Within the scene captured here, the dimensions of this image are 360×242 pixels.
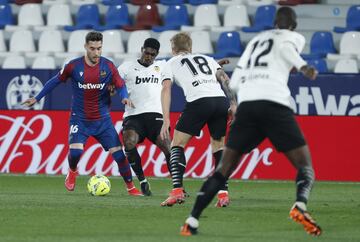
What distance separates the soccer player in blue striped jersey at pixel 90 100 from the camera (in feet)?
45.5

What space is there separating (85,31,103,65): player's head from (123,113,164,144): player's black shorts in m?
0.96

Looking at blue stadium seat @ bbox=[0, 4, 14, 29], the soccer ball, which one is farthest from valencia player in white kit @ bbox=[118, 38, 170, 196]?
blue stadium seat @ bbox=[0, 4, 14, 29]

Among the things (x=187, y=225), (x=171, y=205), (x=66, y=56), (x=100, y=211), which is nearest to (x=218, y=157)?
(x=171, y=205)

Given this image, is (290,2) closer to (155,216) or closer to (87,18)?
(87,18)

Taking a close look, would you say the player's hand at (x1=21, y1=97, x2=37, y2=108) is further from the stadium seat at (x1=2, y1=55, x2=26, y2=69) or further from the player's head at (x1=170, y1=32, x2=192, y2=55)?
the stadium seat at (x1=2, y1=55, x2=26, y2=69)

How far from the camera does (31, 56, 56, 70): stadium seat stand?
2089cm

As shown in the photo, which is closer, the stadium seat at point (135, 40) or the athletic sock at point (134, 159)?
the athletic sock at point (134, 159)

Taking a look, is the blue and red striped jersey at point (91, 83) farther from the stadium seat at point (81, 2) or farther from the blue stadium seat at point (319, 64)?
the stadium seat at point (81, 2)

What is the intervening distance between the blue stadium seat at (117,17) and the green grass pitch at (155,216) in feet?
21.3

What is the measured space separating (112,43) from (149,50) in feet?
24.2

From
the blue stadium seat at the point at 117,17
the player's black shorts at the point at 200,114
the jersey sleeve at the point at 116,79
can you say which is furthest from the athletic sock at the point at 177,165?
the blue stadium seat at the point at 117,17

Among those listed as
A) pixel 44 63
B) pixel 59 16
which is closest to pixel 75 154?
pixel 44 63

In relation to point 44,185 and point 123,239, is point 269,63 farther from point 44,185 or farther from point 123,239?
point 44,185

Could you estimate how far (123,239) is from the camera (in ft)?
30.0
